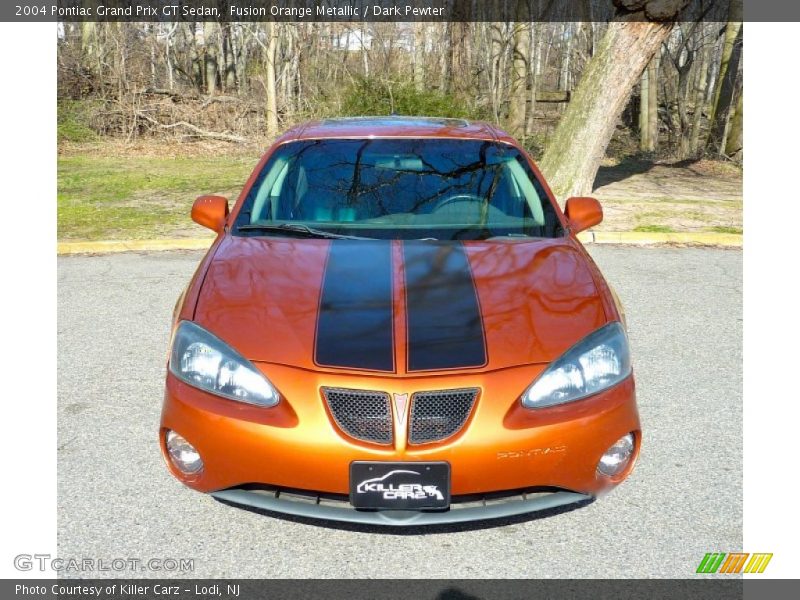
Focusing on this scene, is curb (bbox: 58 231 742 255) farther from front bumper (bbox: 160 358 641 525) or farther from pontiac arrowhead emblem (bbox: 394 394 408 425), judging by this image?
pontiac arrowhead emblem (bbox: 394 394 408 425)

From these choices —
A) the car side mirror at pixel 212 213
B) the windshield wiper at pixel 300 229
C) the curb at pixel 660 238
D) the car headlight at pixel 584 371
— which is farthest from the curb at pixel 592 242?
the car headlight at pixel 584 371

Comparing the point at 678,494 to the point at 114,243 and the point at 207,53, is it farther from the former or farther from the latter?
the point at 207,53

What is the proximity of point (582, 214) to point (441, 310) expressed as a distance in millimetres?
1425

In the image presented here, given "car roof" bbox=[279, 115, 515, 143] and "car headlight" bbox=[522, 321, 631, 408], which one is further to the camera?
"car roof" bbox=[279, 115, 515, 143]

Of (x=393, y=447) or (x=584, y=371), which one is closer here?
(x=393, y=447)

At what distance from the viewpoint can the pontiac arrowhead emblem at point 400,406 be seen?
8.54 ft

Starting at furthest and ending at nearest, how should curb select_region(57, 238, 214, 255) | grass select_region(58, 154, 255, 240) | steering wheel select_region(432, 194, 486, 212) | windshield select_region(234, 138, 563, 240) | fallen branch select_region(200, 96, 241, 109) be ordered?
fallen branch select_region(200, 96, 241, 109)
grass select_region(58, 154, 255, 240)
curb select_region(57, 238, 214, 255)
steering wheel select_region(432, 194, 486, 212)
windshield select_region(234, 138, 563, 240)

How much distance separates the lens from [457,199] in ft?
12.9

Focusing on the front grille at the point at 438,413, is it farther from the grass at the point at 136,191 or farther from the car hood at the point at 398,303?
the grass at the point at 136,191

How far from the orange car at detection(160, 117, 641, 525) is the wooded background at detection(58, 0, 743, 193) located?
10.5m

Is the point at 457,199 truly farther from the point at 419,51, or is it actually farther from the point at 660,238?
the point at 419,51

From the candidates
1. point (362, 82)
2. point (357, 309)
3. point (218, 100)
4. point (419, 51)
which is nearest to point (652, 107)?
point (419, 51)

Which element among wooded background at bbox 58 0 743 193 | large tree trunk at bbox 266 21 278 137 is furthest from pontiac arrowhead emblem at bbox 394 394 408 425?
large tree trunk at bbox 266 21 278 137

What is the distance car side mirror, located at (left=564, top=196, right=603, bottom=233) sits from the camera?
404 centimetres
